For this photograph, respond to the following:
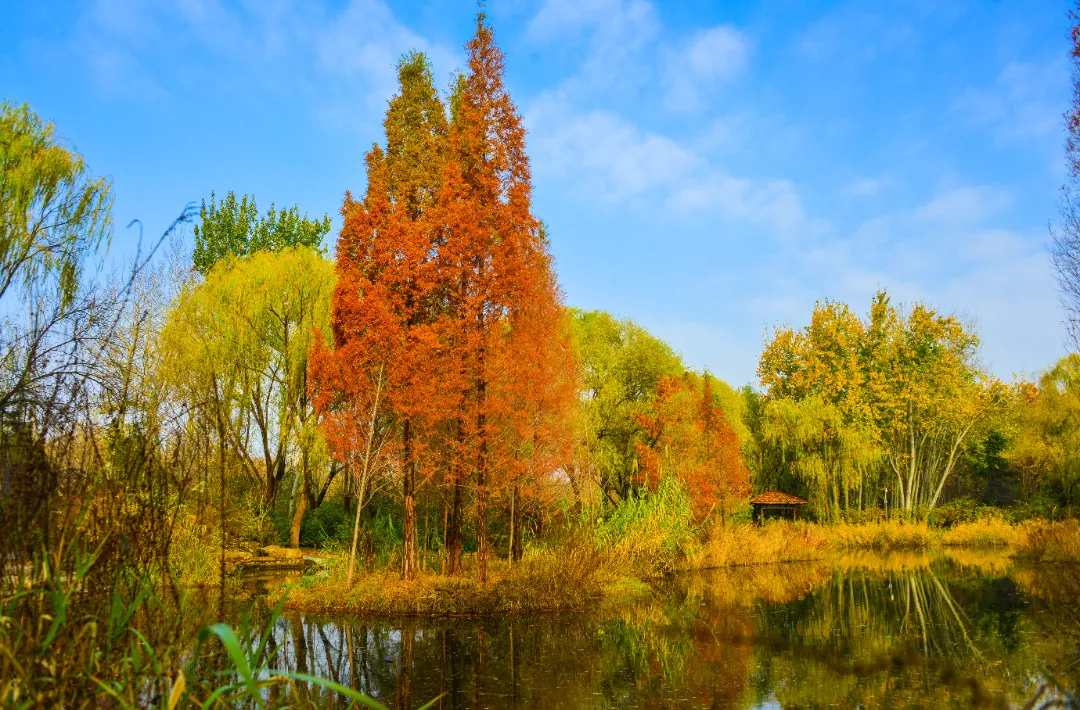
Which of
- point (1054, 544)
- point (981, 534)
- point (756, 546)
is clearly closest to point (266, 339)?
point (756, 546)

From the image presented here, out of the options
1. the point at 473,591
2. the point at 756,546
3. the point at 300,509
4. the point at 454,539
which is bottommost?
the point at 756,546

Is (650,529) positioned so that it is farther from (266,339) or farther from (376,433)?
(266,339)

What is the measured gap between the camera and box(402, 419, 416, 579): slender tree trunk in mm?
15141

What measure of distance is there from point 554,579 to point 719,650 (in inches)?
181

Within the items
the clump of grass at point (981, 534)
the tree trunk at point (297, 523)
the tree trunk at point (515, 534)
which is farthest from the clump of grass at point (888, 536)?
the tree trunk at point (297, 523)

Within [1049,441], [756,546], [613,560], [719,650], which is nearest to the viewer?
[719,650]

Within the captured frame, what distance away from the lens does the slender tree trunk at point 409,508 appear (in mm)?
15141

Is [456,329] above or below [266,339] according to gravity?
below

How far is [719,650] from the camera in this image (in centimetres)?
1077

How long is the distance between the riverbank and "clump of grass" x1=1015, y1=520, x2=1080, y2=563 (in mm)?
30

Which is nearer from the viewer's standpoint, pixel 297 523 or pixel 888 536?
pixel 297 523

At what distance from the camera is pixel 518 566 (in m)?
16.2

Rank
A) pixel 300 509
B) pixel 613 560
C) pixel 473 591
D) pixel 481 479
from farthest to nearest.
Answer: pixel 300 509, pixel 613 560, pixel 481 479, pixel 473 591

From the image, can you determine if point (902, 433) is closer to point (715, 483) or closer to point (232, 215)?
point (715, 483)
